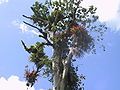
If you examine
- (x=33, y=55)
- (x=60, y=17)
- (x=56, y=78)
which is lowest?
(x=56, y=78)

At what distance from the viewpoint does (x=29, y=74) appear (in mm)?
30141

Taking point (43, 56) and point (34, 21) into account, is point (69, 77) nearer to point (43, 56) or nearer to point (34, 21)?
point (43, 56)

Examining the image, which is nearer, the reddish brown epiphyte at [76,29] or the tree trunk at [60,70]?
the tree trunk at [60,70]

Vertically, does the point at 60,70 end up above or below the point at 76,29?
below

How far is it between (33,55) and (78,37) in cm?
373

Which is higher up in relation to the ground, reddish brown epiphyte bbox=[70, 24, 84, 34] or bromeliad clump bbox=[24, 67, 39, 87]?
reddish brown epiphyte bbox=[70, 24, 84, 34]

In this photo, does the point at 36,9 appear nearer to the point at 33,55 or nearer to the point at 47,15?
the point at 47,15

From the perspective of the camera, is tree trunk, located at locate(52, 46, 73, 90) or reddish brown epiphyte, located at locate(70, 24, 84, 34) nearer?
tree trunk, located at locate(52, 46, 73, 90)

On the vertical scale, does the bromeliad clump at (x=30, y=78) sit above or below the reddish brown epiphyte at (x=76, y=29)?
below

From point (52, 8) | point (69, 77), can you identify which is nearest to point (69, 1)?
point (52, 8)

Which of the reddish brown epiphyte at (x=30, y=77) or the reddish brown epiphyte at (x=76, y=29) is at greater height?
the reddish brown epiphyte at (x=76, y=29)

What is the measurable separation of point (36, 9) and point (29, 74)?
5.53m

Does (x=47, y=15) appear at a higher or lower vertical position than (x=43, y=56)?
higher

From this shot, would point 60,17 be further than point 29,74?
Yes
